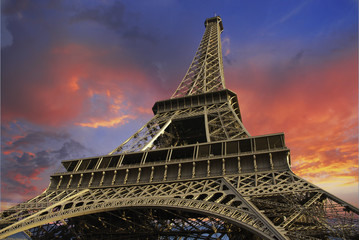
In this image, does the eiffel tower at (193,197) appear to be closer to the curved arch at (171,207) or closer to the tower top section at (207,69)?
the curved arch at (171,207)

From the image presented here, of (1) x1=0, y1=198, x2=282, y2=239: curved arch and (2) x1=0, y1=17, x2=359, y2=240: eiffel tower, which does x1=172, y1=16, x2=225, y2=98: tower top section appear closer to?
(2) x1=0, y1=17, x2=359, y2=240: eiffel tower

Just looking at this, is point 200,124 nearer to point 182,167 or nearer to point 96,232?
point 182,167

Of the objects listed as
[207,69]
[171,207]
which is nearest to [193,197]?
[171,207]

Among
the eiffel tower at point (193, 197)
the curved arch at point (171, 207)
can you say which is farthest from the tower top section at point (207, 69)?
the curved arch at point (171, 207)

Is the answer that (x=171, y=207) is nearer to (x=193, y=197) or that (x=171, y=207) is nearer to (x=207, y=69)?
(x=193, y=197)

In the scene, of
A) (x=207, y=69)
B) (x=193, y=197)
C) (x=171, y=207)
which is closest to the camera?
(x=171, y=207)

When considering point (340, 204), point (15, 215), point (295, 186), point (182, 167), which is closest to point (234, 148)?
point (182, 167)
